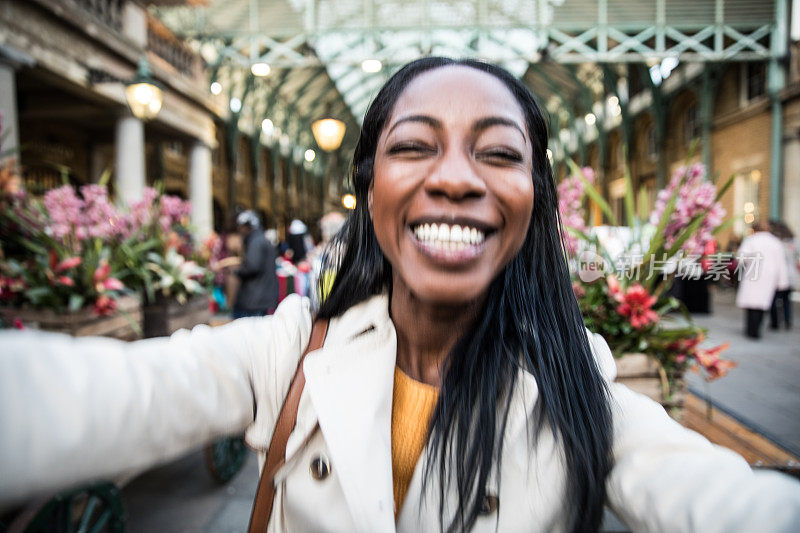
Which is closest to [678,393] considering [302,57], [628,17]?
[302,57]

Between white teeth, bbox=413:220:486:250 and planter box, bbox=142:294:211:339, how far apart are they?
3.11 m

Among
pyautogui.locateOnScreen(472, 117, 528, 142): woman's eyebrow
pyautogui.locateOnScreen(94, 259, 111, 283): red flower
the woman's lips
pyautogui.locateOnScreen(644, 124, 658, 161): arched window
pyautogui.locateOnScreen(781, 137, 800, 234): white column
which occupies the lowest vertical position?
pyautogui.locateOnScreen(94, 259, 111, 283): red flower

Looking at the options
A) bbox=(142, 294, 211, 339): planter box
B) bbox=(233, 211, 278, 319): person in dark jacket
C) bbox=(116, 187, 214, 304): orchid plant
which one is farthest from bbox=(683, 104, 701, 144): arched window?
bbox=(142, 294, 211, 339): planter box

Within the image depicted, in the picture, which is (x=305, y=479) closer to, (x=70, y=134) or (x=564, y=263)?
(x=564, y=263)

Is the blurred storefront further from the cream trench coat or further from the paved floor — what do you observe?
the cream trench coat

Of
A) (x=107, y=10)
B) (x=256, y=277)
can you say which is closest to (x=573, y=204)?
(x=256, y=277)

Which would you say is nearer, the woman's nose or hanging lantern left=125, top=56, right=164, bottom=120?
the woman's nose

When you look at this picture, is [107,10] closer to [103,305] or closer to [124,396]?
[103,305]

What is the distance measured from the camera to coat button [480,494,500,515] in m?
0.90

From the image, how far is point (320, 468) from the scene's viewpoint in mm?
894

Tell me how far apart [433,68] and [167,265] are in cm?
319

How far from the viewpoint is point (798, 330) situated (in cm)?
755

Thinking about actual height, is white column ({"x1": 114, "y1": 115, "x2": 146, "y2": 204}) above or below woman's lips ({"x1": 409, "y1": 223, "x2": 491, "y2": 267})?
above

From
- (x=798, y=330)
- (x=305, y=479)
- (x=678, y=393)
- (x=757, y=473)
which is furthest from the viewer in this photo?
(x=798, y=330)
